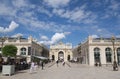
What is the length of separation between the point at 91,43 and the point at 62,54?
71.2m

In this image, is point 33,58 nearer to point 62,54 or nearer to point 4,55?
point 4,55

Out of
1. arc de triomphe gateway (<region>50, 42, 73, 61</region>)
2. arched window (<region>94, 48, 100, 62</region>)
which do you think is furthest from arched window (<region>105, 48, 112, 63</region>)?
arc de triomphe gateway (<region>50, 42, 73, 61</region>)

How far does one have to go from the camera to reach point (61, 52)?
124938mm

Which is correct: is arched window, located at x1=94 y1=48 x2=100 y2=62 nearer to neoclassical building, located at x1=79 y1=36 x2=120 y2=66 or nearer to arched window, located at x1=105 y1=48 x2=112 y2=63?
neoclassical building, located at x1=79 y1=36 x2=120 y2=66

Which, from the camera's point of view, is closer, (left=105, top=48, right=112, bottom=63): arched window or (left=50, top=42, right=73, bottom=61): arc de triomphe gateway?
(left=105, top=48, right=112, bottom=63): arched window

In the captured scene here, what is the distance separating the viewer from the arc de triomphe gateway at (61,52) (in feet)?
395

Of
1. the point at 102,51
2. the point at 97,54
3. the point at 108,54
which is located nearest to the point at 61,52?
the point at 97,54

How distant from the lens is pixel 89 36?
5500cm

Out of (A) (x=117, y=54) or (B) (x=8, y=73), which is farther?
(A) (x=117, y=54)

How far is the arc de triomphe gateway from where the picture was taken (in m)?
120

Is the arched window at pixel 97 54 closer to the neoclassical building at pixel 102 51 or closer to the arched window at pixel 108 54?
the neoclassical building at pixel 102 51

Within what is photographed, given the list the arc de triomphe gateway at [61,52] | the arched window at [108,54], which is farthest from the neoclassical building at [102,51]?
the arc de triomphe gateway at [61,52]

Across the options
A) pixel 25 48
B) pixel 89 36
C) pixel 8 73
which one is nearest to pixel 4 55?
pixel 8 73

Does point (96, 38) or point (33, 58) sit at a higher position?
point (96, 38)
